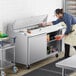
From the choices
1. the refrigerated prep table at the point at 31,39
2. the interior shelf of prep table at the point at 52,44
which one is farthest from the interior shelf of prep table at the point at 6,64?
the interior shelf of prep table at the point at 52,44

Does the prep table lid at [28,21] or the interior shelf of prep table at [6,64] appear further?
the prep table lid at [28,21]

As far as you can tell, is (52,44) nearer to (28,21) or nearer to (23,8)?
(28,21)

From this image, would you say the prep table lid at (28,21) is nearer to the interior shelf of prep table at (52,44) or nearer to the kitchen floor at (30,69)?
the interior shelf of prep table at (52,44)

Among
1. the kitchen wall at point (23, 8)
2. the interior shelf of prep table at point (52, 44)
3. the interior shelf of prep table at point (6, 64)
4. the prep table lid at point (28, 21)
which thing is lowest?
the interior shelf of prep table at point (6, 64)

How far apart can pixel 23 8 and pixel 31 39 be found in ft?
2.91

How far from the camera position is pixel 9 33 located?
4965mm

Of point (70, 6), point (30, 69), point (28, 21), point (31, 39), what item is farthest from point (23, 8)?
point (70, 6)

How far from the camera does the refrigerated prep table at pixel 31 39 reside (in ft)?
15.8

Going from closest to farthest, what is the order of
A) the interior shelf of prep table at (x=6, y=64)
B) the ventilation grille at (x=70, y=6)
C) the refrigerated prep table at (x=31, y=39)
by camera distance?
the interior shelf of prep table at (x=6, y=64) < the refrigerated prep table at (x=31, y=39) < the ventilation grille at (x=70, y=6)

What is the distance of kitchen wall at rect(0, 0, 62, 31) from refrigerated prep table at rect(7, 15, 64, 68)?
159 mm

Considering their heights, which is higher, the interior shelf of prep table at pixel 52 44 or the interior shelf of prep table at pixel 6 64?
the interior shelf of prep table at pixel 52 44

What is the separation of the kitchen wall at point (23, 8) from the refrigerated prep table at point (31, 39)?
0.52 ft

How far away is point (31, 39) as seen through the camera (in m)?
4.81

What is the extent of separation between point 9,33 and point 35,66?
35.2 inches
